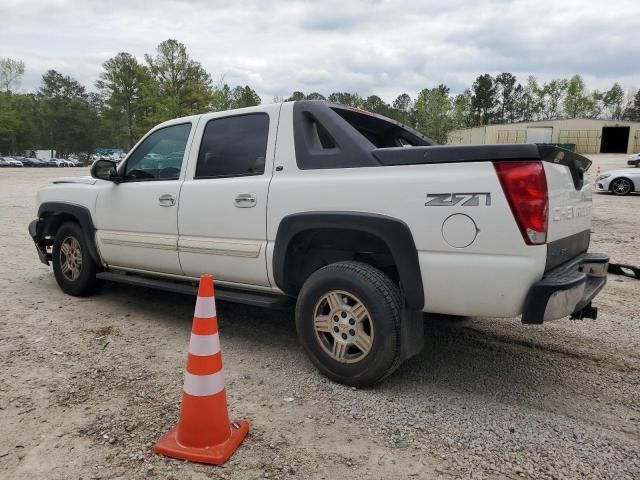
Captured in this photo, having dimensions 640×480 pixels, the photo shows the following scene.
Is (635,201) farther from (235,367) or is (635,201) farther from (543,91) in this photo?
(543,91)

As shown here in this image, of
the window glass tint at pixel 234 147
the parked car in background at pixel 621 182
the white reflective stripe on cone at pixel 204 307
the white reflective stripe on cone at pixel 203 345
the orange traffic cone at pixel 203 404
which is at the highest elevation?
the window glass tint at pixel 234 147

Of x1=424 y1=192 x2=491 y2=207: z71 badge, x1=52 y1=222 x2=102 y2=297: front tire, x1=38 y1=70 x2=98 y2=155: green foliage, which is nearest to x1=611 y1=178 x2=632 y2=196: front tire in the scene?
x1=424 y1=192 x2=491 y2=207: z71 badge

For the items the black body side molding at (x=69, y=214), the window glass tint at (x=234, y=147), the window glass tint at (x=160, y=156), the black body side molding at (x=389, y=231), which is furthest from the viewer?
the black body side molding at (x=69, y=214)

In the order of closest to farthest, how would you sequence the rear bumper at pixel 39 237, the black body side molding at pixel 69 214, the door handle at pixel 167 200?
the door handle at pixel 167 200
the black body side molding at pixel 69 214
the rear bumper at pixel 39 237

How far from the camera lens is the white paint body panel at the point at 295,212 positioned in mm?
2656

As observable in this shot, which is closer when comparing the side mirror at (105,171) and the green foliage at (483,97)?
the side mirror at (105,171)

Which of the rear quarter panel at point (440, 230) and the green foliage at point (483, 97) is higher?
the green foliage at point (483, 97)

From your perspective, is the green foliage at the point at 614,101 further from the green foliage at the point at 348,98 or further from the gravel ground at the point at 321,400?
the gravel ground at the point at 321,400

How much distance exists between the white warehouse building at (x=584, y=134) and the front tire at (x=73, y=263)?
59640mm

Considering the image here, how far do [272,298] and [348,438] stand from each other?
1260 mm

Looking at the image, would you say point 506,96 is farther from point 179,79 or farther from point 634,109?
point 179,79

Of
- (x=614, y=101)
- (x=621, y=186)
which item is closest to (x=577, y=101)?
(x=614, y=101)

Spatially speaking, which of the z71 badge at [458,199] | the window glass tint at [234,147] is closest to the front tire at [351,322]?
the z71 badge at [458,199]

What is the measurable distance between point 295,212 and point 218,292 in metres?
1.01
